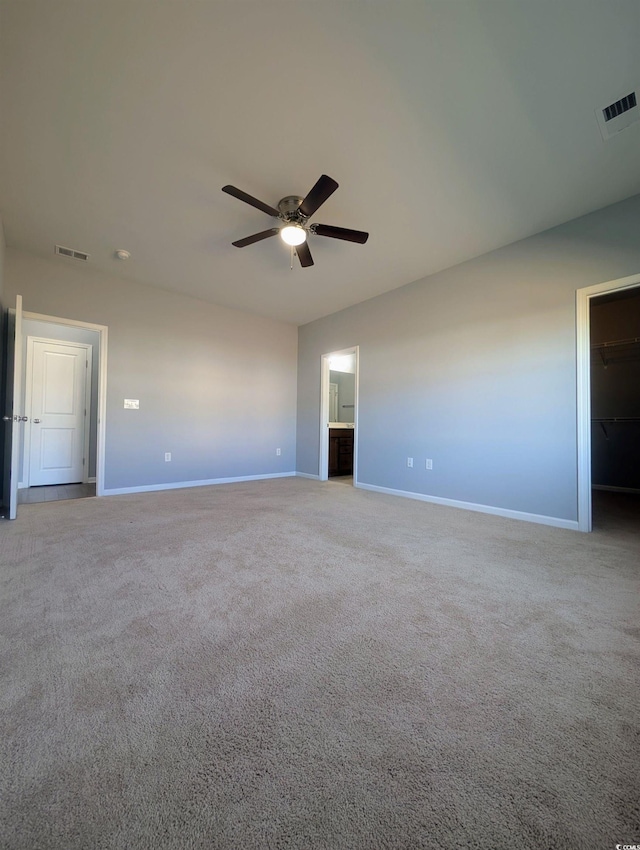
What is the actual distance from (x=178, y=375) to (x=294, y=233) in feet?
9.22

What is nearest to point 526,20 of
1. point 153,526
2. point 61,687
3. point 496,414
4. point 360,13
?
point 360,13

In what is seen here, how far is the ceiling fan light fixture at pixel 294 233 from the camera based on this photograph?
2.63m

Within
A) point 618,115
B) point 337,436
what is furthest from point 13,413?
point 618,115

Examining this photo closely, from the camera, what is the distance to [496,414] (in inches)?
134

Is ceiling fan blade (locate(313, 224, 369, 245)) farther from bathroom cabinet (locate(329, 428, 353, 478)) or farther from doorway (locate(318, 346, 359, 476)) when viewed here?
bathroom cabinet (locate(329, 428, 353, 478))

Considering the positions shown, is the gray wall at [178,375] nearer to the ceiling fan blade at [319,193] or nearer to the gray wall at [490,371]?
the gray wall at [490,371]

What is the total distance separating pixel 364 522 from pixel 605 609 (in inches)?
69.0

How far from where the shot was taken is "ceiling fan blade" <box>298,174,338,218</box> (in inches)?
79.7

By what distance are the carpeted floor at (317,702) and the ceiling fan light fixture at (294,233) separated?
96.3 inches

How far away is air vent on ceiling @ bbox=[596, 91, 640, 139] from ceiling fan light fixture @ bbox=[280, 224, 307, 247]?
1912 mm

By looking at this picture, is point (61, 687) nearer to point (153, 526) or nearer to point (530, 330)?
point (153, 526)

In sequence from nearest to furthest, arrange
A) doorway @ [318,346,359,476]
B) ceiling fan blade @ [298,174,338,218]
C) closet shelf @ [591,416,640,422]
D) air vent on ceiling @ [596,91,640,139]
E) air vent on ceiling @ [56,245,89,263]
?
air vent on ceiling @ [596,91,640,139] < ceiling fan blade @ [298,174,338,218] < air vent on ceiling @ [56,245,89,263] < closet shelf @ [591,416,640,422] < doorway @ [318,346,359,476]

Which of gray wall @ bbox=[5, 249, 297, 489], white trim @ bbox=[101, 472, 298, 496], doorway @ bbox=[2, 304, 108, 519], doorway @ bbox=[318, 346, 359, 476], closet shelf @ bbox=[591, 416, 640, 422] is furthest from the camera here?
doorway @ bbox=[318, 346, 359, 476]

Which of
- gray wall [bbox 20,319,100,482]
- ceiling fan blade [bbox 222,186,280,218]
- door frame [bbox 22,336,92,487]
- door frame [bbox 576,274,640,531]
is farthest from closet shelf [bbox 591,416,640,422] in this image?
door frame [bbox 22,336,92,487]
